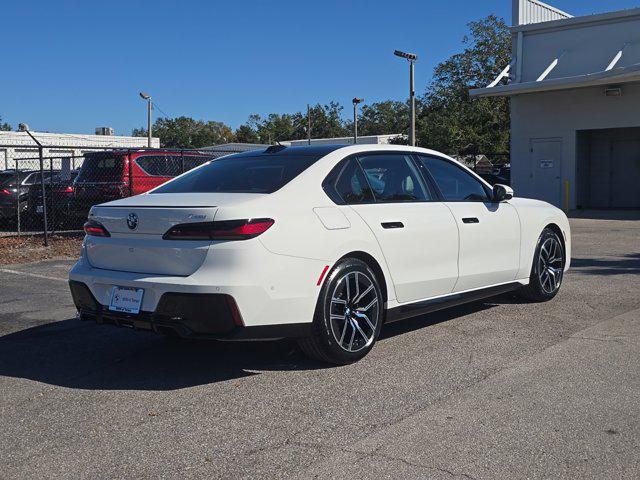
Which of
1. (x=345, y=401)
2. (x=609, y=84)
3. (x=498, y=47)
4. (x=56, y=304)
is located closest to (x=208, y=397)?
(x=345, y=401)

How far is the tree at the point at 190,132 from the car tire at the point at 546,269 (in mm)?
84733

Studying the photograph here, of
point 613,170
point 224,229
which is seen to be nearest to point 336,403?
point 224,229

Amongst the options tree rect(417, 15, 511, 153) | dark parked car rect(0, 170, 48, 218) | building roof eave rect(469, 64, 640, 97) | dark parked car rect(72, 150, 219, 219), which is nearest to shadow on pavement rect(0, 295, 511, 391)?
dark parked car rect(72, 150, 219, 219)

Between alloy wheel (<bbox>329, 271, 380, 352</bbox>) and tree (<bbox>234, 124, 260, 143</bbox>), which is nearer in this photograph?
alloy wheel (<bbox>329, 271, 380, 352</bbox>)

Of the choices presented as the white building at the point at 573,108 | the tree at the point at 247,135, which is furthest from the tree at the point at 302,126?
the white building at the point at 573,108

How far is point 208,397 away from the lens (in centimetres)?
470

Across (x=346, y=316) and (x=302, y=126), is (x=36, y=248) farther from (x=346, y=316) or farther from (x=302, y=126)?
(x=302, y=126)

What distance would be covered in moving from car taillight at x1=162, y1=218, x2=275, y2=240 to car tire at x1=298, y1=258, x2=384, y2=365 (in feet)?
2.17

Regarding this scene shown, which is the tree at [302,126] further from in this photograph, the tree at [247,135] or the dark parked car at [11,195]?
the dark parked car at [11,195]

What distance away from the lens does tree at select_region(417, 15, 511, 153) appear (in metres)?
40.1

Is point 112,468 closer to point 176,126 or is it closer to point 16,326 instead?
point 16,326

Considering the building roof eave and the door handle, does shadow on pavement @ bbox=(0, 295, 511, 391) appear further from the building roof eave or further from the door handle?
the building roof eave

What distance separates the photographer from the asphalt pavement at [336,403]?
12.0 feet

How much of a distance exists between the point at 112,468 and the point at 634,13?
23588mm
